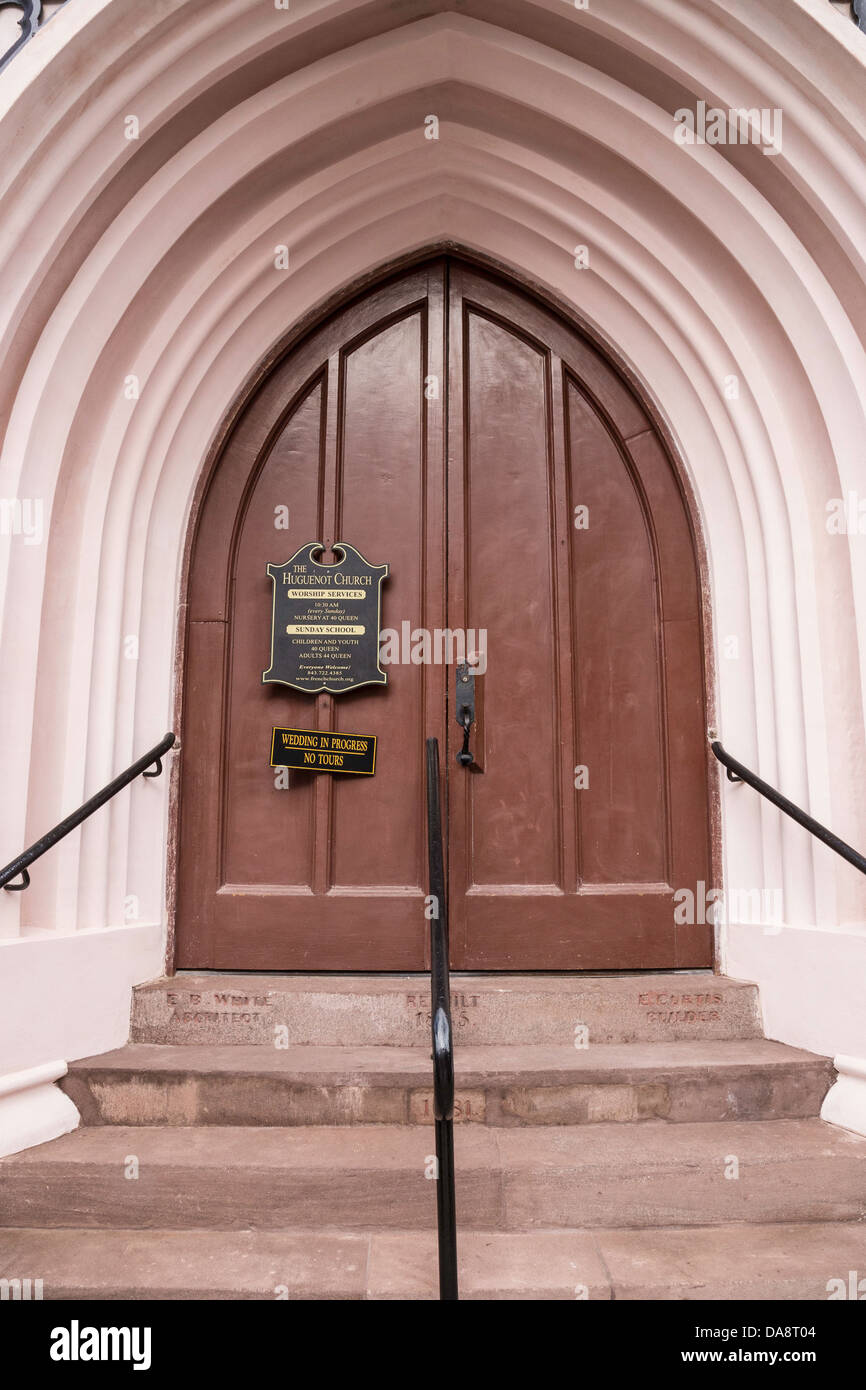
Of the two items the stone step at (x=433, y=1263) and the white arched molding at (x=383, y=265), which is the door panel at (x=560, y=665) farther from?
the stone step at (x=433, y=1263)

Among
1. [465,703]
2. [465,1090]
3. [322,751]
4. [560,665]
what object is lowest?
[465,1090]

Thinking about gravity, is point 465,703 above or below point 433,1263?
above

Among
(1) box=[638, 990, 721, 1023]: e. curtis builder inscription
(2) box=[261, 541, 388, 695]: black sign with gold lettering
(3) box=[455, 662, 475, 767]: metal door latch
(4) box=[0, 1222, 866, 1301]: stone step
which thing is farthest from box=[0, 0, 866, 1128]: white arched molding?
(3) box=[455, 662, 475, 767]: metal door latch

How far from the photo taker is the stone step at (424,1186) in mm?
2041

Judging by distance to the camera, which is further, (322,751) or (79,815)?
(322,751)

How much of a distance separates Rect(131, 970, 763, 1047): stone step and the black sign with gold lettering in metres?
1.10

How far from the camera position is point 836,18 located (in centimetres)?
252

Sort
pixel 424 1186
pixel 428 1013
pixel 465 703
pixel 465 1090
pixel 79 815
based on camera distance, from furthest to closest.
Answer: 1. pixel 465 703
2. pixel 428 1013
3. pixel 79 815
4. pixel 465 1090
5. pixel 424 1186

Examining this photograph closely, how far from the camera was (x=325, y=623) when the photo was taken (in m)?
3.17

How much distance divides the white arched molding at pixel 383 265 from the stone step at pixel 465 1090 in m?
0.23

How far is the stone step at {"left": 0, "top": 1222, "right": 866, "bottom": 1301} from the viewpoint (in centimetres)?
179

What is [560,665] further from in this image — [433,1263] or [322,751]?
[433,1263]

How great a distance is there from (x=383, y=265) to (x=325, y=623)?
1.51 metres

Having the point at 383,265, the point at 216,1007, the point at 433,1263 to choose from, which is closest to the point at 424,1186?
the point at 433,1263
